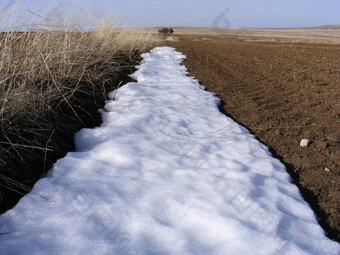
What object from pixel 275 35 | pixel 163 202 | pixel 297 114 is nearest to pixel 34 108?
pixel 163 202

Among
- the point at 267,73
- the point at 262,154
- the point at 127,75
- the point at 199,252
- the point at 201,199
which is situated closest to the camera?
the point at 199,252

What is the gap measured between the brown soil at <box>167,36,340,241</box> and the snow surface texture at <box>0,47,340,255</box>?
153 millimetres

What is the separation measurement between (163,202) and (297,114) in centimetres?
231

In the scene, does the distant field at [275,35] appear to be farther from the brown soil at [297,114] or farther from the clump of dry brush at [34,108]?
the clump of dry brush at [34,108]

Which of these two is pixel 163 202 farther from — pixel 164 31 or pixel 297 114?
pixel 164 31

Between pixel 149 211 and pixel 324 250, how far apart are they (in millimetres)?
933

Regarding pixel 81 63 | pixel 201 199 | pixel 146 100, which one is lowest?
pixel 201 199

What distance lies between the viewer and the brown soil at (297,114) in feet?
6.53

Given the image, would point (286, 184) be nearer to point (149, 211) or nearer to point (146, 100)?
point (149, 211)

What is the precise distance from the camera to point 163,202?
5.50ft

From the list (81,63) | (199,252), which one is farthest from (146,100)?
(199,252)

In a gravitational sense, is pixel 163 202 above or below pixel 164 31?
below

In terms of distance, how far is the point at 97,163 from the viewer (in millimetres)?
2037

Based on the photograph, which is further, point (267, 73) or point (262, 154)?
point (267, 73)
